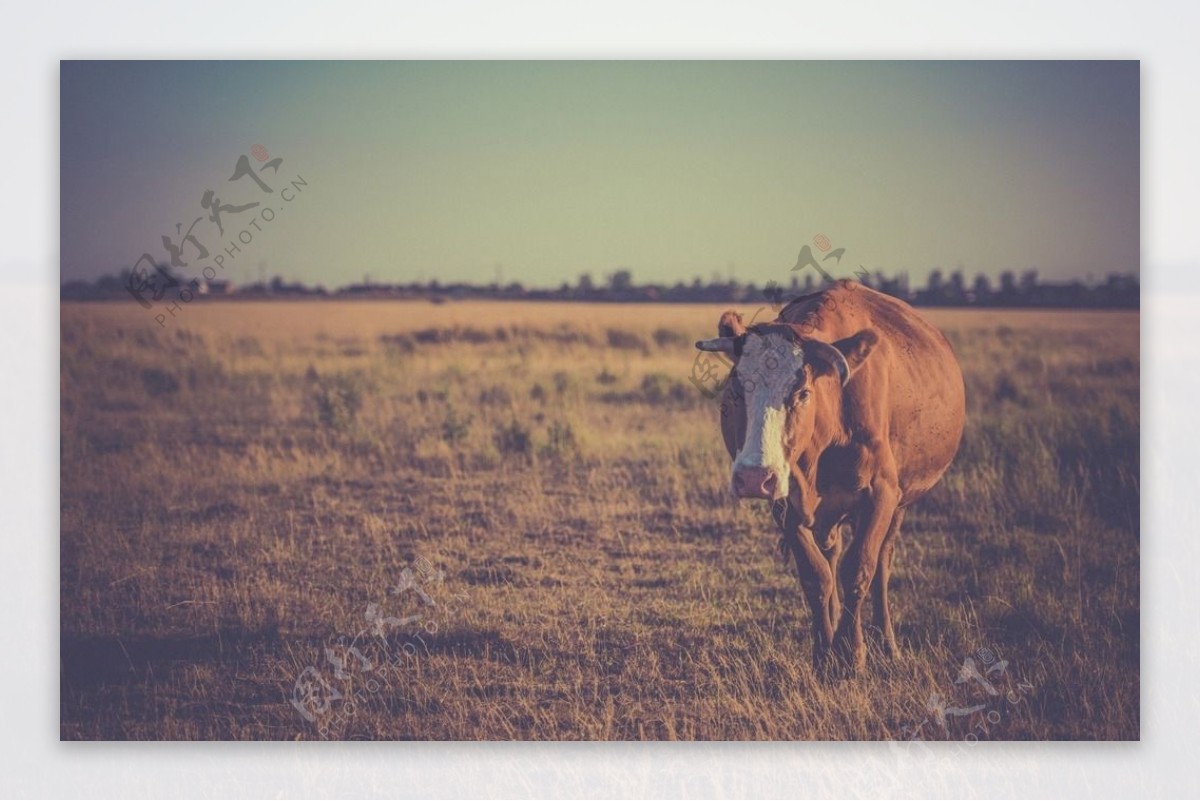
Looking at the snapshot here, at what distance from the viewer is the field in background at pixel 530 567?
20.4 feet

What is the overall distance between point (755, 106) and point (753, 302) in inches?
115

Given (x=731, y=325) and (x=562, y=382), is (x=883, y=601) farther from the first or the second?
(x=562, y=382)

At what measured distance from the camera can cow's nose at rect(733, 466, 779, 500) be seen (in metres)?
5.33

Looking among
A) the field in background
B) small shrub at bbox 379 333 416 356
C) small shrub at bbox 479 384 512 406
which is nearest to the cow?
the field in background

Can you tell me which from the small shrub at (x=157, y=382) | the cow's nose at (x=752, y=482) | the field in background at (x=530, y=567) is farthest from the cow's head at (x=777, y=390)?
the small shrub at (x=157, y=382)

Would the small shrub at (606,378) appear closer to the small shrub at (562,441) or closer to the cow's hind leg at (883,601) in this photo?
the small shrub at (562,441)

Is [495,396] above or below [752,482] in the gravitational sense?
above

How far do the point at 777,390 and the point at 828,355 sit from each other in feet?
1.30

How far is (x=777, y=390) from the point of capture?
5.52m

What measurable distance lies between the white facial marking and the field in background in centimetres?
148

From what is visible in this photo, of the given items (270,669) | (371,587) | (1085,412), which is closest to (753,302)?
(1085,412)

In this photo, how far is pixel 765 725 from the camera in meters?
6.12

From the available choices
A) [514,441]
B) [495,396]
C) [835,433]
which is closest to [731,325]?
[835,433]

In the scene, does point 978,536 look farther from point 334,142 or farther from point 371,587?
point 334,142
